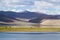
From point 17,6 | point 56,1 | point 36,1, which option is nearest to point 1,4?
point 17,6

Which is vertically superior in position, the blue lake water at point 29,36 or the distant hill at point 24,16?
the distant hill at point 24,16

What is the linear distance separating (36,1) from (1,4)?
1.69ft

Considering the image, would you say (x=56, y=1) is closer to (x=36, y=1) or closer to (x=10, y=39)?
(x=36, y=1)

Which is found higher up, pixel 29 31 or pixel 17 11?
pixel 17 11

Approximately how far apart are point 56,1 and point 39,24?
0.42m

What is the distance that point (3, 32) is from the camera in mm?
4344

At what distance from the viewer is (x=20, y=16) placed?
436cm

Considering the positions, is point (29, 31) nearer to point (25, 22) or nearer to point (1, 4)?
point (25, 22)

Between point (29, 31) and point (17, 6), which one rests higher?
point (17, 6)

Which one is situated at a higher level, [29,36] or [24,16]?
[24,16]

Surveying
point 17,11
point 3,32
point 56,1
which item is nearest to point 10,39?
point 3,32

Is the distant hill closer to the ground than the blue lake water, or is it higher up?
higher up

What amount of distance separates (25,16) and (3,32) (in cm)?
40

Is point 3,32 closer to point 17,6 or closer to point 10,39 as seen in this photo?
point 10,39
